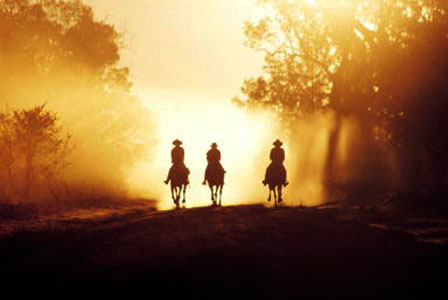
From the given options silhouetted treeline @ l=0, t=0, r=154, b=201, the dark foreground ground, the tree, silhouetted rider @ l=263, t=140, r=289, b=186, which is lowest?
the dark foreground ground

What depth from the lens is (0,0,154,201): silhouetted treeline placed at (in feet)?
132

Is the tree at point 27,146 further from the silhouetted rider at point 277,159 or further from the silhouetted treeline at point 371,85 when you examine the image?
the silhouetted treeline at point 371,85

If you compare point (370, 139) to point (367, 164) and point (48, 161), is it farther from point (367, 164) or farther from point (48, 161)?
point (48, 161)

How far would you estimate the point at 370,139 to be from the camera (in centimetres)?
3456

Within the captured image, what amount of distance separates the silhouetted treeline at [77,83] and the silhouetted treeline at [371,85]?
9.54m

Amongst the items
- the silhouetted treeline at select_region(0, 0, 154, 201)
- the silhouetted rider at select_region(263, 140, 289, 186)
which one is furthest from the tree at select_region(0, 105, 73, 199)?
the silhouetted rider at select_region(263, 140, 289, 186)

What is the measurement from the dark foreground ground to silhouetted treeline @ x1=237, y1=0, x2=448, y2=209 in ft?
26.4

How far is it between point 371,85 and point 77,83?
20433mm

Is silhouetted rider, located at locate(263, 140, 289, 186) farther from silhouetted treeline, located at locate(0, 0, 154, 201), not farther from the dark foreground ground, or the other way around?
silhouetted treeline, located at locate(0, 0, 154, 201)

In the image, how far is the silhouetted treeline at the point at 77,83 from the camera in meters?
40.2

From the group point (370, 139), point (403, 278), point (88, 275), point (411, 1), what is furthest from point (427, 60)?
point (88, 275)

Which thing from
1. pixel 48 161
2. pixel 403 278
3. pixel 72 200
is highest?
pixel 48 161

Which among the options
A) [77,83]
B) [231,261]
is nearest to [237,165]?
[77,83]

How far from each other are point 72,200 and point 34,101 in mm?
8925
